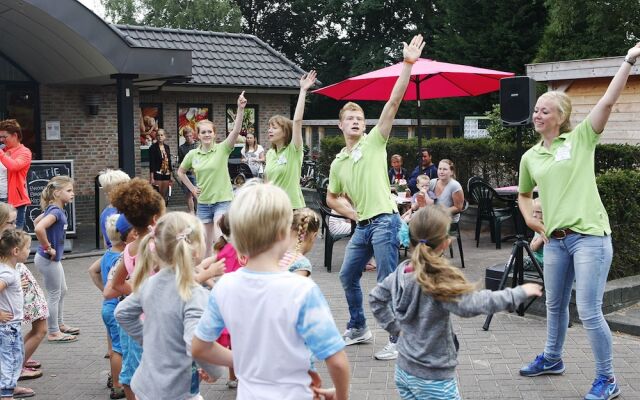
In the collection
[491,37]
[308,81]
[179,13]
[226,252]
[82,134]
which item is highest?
[179,13]

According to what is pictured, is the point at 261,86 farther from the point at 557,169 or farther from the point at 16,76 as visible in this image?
the point at 557,169

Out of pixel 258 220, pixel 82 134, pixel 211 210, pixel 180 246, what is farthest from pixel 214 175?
pixel 82 134

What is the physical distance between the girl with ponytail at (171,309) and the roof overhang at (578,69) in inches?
387

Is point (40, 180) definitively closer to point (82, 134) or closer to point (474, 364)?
point (82, 134)

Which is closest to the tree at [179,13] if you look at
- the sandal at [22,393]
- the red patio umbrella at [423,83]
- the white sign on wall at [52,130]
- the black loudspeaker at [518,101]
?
the white sign on wall at [52,130]

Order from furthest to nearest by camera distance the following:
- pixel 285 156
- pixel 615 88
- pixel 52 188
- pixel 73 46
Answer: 1. pixel 73 46
2. pixel 285 156
3. pixel 52 188
4. pixel 615 88

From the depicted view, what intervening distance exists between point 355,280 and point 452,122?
930 inches

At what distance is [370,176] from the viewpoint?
18.5 ft

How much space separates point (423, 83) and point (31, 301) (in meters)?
7.38

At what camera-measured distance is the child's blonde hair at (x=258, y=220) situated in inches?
99.8

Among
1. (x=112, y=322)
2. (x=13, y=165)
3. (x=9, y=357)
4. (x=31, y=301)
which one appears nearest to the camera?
(x=9, y=357)

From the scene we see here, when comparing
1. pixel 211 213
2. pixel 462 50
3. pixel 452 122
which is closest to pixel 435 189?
pixel 211 213

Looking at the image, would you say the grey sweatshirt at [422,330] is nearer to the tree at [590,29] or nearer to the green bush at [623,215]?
the green bush at [623,215]

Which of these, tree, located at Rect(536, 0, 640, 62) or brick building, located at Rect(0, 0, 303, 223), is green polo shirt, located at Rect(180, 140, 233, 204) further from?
tree, located at Rect(536, 0, 640, 62)
